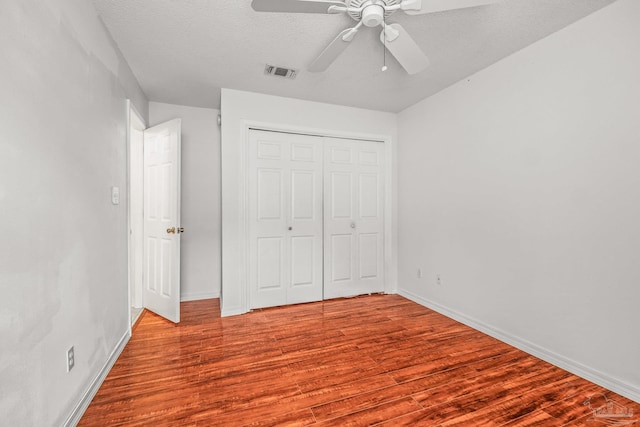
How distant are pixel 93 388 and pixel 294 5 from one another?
2540 millimetres

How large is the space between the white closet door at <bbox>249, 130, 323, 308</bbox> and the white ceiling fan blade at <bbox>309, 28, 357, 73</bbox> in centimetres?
141

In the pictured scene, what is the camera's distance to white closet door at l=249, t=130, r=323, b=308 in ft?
11.0

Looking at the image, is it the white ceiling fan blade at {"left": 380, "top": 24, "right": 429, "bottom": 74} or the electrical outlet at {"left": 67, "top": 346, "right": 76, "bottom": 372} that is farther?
the white ceiling fan blade at {"left": 380, "top": 24, "right": 429, "bottom": 74}

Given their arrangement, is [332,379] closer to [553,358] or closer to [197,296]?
[553,358]

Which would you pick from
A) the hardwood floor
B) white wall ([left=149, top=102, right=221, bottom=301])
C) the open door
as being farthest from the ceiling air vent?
the hardwood floor

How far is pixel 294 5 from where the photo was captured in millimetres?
1490

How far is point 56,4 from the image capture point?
1.44m

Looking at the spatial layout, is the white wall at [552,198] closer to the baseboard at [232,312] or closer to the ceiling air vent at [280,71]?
the ceiling air vent at [280,71]

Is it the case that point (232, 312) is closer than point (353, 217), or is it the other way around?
point (232, 312)

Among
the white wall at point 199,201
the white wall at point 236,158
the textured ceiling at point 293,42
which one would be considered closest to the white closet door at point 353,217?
the white wall at point 236,158

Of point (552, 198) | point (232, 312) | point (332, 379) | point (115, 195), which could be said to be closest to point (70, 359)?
point (115, 195)

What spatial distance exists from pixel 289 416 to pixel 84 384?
4.04ft

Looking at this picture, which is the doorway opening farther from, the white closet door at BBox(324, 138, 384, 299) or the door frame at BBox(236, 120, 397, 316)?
the white closet door at BBox(324, 138, 384, 299)

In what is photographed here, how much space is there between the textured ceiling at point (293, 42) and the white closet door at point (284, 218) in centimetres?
67
